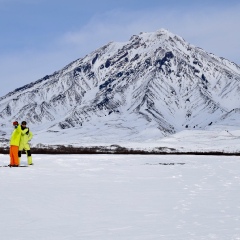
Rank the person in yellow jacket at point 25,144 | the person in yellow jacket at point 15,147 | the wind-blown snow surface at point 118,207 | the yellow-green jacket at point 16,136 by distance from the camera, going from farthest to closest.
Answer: the person in yellow jacket at point 25,144, the yellow-green jacket at point 16,136, the person in yellow jacket at point 15,147, the wind-blown snow surface at point 118,207

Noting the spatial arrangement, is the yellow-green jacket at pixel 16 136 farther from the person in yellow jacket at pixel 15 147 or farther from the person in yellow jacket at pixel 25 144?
the person in yellow jacket at pixel 25 144

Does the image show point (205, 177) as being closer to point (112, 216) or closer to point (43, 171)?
point (43, 171)

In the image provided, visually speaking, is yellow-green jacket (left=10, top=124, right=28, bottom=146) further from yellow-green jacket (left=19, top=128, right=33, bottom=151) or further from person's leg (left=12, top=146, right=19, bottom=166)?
person's leg (left=12, top=146, right=19, bottom=166)

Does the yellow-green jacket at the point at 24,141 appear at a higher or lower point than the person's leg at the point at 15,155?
higher

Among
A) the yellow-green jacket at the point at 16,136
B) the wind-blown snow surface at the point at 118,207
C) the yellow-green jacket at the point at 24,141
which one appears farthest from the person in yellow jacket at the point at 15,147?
the wind-blown snow surface at the point at 118,207

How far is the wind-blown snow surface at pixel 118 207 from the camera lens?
7867 mm

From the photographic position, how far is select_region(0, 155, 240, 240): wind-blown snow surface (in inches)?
310

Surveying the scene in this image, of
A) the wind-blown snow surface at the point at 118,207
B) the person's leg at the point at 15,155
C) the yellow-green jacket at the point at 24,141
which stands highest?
the yellow-green jacket at the point at 24,141

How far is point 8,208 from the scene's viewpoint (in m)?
9.89

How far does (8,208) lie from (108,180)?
20.6ft

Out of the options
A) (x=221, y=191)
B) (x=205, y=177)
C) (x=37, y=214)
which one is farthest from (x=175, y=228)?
(x=205, y=177)

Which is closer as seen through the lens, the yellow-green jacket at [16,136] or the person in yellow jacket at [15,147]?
the person in yellow jacket at [15,147]

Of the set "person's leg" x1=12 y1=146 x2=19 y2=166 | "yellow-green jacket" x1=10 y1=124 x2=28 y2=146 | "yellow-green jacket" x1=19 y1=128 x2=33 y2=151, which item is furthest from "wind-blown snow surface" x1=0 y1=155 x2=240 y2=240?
"yellow-green jacket" x1=19 y1=128 x2=33 y2=151

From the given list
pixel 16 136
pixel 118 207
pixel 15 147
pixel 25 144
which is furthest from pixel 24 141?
pixel 118 207
